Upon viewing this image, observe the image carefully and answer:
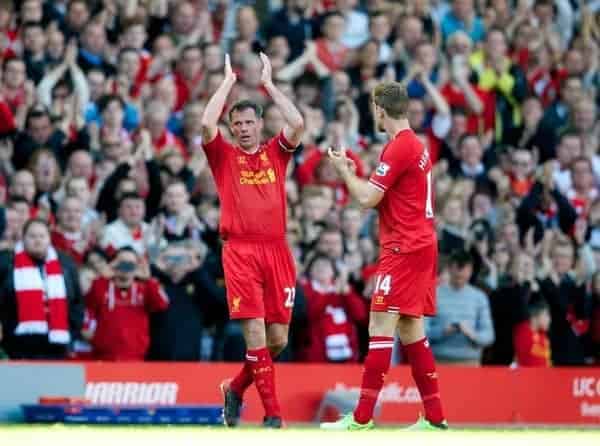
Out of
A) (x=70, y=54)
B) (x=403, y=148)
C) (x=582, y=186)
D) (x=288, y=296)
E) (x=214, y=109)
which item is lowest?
(x=288, y=296)

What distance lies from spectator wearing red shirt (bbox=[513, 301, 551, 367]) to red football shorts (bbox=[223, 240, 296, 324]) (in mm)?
6327

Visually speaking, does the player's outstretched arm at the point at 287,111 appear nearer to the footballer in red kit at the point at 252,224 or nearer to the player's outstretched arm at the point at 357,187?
the footballer in red kit at the point at 252,224

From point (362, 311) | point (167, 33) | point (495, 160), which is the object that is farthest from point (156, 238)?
point (495, 160)

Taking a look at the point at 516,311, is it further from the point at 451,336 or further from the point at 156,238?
the point at 156,238

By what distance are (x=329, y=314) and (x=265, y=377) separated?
5.00 metres

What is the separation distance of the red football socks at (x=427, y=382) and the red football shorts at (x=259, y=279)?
1266mm

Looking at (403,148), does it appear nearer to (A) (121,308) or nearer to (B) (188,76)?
(A) (121,308)

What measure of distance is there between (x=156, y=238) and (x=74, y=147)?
1411 mm

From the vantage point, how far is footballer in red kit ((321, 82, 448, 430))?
13609 mm

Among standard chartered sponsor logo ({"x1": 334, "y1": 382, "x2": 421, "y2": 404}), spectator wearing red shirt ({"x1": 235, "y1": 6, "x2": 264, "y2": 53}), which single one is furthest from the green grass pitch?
spectator wearing red shirt ({"x1": 235, "y1": 6, "x2": 264, "y2": 53})

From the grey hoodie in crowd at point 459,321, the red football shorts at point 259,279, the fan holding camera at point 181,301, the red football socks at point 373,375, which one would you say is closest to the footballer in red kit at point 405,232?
the red football socks at point 373,375

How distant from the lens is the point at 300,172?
836 inches

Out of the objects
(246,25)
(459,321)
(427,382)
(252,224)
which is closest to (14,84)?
(246,25)

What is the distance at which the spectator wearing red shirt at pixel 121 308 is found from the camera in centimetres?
1814
